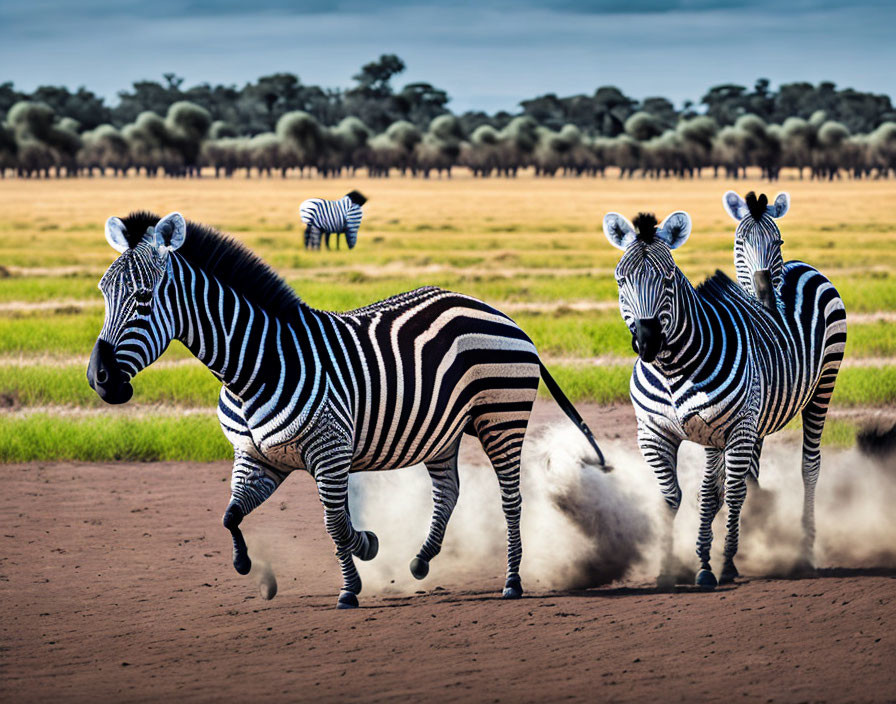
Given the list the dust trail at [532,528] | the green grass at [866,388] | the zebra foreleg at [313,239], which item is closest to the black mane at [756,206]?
the dust trail at [532,528]

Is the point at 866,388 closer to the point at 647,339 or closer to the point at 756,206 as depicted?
the point at 756,206

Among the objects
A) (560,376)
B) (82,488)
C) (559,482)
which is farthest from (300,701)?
(560,376)

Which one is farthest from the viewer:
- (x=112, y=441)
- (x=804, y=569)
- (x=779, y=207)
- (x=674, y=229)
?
(x=112, y=441)

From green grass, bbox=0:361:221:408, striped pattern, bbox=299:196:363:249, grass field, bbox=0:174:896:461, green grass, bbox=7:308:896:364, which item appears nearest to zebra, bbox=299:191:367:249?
striped pattern, bbox=299:196:363:249

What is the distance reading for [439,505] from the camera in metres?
7.32

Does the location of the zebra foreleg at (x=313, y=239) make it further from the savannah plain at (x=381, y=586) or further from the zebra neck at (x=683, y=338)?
the zebra neck at (x=683, y=338)

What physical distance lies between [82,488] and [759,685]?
652 cm

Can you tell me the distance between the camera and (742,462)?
22.8 feet

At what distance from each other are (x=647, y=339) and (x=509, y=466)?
1.16 m

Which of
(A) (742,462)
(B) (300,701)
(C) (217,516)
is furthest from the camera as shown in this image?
(C) (217,516)

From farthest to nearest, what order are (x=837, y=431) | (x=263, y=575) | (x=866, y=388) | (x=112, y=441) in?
(x=866, y=388) → (x=837, y=431) → (x=112, y=441) → (x=263, y=575)

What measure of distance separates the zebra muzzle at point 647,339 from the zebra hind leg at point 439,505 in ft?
4.43

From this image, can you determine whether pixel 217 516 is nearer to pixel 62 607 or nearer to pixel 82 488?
pixel 82 488

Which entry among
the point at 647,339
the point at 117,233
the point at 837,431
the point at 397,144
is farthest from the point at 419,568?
the point at 397,144
